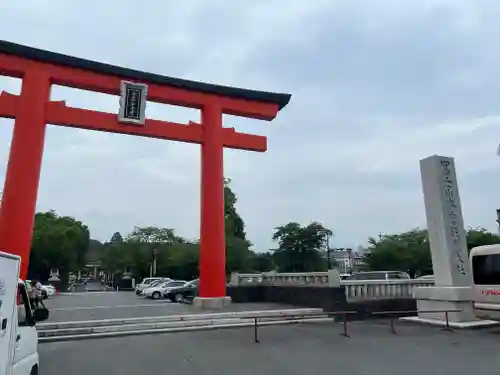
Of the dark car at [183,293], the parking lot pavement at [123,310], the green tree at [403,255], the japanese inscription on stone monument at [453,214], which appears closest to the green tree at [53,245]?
the dark car at [183,293]

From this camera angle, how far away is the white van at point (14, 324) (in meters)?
3.79

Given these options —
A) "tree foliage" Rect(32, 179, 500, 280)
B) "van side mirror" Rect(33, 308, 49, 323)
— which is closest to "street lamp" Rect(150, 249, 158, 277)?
"tree foliage" Rect(32, 179, 500, 280)

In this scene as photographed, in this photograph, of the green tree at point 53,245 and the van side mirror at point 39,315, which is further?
the green tree at point 53,245

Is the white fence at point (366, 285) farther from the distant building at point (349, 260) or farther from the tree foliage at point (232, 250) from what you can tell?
the distant building at point (349, 260)

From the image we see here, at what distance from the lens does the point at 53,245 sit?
46406mm

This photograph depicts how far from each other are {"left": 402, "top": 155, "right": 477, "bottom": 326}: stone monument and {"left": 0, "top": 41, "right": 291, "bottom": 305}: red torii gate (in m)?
6.96

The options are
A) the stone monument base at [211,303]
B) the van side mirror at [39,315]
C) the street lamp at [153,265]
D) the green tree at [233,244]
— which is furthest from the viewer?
the street lamp at [153,265]

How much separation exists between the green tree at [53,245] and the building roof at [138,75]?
36.3m

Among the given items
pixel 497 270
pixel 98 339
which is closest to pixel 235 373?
pixel 98 339

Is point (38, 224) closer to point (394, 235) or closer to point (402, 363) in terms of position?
point (394, 235)

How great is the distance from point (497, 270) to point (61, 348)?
11019 mm

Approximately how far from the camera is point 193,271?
46.1m

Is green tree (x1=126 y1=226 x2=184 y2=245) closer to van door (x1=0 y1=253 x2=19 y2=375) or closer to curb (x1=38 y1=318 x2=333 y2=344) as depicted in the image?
curb (x1=38 y1=318 x2=333 y2=344)

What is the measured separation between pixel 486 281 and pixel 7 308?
11.7m
